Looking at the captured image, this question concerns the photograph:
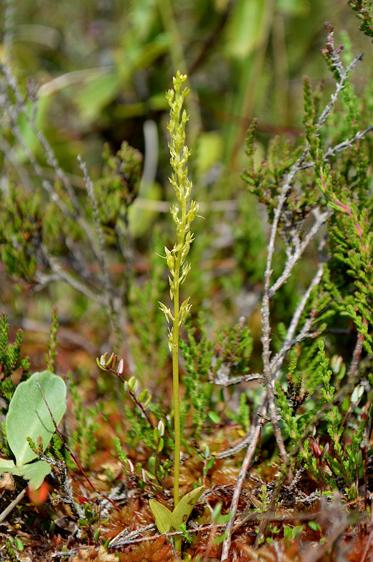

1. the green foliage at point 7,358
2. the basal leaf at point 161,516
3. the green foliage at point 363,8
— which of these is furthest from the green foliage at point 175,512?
the green foliage at point 363,8

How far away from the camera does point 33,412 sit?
877 mm

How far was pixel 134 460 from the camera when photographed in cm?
102

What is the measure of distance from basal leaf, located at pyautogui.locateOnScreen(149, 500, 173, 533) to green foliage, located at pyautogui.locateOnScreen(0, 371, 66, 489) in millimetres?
180

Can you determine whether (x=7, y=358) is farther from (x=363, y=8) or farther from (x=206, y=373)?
(x=363, y=8)

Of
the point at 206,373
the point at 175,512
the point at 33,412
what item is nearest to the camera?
the point at 175,512

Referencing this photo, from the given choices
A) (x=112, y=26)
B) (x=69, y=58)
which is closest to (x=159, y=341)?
(x=112, y=26)

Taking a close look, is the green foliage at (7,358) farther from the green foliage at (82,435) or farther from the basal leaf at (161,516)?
the basal leaf at (161,516)

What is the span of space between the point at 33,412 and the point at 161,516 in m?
0.26

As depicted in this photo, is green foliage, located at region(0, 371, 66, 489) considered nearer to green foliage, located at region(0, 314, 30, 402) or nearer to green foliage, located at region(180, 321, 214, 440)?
green foliage, located at region(0, 314, 30, 402)

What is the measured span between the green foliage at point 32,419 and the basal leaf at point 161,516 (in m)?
0.18

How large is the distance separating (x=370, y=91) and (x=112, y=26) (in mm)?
2080

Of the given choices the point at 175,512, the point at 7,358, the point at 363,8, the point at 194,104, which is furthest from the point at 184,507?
the point at 194,104

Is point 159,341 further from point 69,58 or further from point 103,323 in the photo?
point 69,58

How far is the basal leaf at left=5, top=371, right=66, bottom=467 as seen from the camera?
0.86 metres
